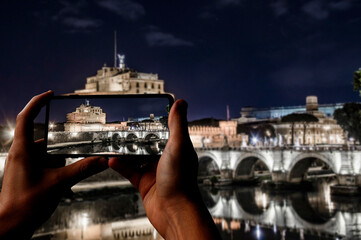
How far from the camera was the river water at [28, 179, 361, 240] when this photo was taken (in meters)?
19.0

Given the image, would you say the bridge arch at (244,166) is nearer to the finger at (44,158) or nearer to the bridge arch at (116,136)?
the bridge arch at (116,136)

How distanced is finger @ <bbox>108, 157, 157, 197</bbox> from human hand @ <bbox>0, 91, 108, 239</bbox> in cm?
13

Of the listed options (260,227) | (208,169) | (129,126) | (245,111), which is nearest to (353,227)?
(260,227)

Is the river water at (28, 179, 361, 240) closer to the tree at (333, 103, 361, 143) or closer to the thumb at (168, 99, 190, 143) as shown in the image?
the tree at (333, 103, 361, 143)

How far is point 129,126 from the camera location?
7.80 ft

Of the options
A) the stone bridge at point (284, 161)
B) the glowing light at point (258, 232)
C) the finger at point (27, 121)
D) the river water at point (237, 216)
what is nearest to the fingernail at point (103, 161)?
the finger at point (27, 121)

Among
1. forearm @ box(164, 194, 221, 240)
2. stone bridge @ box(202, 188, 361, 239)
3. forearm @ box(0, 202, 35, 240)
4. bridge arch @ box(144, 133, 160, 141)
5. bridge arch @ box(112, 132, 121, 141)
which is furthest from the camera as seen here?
stone bridge @ box(202, 188, 361, 239)

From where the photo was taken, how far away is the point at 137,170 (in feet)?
5.84

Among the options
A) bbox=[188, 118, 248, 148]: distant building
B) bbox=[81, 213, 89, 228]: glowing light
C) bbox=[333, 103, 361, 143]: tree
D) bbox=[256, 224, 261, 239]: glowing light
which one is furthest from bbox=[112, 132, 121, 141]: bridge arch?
bbox=[188, 118, 248, 148]: distant building

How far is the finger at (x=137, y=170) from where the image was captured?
1723 millimetres

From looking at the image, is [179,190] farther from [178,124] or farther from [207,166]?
[207,166]

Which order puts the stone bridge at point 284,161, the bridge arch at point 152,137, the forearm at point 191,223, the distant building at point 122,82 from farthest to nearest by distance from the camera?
1. the distant building at point 122,82
2. the stone bridge at point 284,161
3. the bridge arch at point 152,137
4. the forearm at point 191,223

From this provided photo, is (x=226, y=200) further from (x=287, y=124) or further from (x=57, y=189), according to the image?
(x=287, y=124)

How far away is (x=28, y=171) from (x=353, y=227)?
69.2ft
